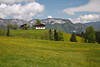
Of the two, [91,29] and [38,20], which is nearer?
[91,29]

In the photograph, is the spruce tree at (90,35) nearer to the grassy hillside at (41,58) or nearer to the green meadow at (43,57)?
the green meadow at (43,57)

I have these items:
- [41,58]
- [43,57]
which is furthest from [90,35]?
[41,58]

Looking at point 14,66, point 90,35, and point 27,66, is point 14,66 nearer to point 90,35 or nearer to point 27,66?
point 27,66

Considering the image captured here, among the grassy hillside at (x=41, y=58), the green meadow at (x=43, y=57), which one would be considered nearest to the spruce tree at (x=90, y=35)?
the green meadow at (x=43, y=57)

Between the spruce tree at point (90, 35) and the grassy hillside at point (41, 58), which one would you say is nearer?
the grassy hillside at point (41, 58)

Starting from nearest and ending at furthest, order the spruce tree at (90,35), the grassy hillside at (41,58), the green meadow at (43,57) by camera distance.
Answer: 1. the grassy hillside at (41,58)
2. the green meadow at (43,57)
3. the spruce tree at (90,35)

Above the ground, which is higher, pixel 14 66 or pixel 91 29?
pixel 91 29

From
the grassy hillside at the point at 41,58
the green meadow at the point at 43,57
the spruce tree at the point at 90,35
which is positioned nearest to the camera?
the grassy hillside at the point at 41,58

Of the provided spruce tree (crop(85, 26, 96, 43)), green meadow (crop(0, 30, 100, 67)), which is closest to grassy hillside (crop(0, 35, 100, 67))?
green meadow (crop(0, 30, 100, 67))

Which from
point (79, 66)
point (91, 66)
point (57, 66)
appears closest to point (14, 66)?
point (57, 66)

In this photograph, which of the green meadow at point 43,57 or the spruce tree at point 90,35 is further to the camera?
the spruce tree at point 90,35

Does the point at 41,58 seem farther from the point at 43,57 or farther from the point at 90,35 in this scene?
the point at 90,35

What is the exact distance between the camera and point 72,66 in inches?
839

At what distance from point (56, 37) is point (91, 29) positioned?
3440cm
